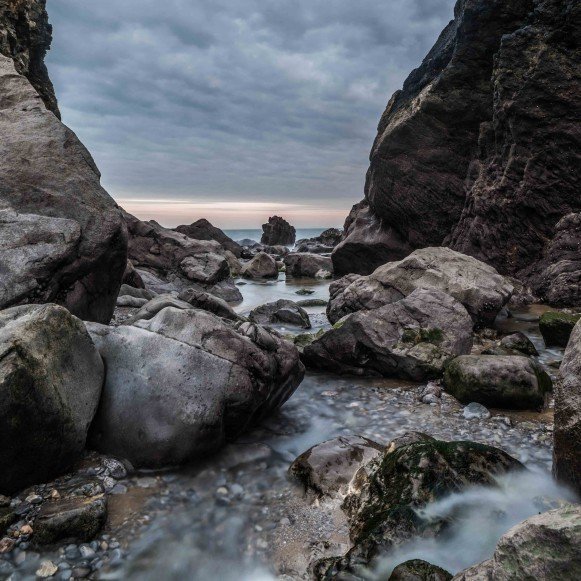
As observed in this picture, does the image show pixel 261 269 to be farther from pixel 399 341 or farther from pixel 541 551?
pixel 541 551

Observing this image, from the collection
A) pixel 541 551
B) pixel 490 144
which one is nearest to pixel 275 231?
Answer: pixel 490 144

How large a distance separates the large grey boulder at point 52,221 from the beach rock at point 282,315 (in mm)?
6936

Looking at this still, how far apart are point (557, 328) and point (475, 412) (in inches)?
207

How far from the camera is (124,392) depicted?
18.0 ft

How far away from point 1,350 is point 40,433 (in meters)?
0.91

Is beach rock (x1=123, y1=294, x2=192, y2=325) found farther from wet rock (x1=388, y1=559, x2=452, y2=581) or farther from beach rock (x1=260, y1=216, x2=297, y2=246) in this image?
beach rock (x1=260, y1=216, x2=297, y2=246)

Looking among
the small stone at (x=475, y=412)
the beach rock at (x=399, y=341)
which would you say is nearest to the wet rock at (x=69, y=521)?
the small stone at (x=475, y=412)

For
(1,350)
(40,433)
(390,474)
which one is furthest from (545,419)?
(1,350)

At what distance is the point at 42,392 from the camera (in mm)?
4504

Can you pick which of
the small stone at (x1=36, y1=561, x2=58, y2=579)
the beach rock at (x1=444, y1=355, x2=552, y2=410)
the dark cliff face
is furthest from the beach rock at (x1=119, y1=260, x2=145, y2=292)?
the small stone at (x1=36, y1=561, x2=58, y2=579)

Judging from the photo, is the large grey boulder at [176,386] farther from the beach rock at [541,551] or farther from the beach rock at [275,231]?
the beach rock at [275,231]

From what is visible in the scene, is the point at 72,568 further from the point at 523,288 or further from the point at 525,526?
the point at 523,288

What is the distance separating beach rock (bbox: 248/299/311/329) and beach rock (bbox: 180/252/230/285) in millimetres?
7568

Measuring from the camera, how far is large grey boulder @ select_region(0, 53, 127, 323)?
7.00m
